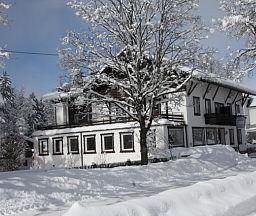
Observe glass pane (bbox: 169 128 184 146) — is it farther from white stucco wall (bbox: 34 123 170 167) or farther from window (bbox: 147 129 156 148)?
window (bbox: 147 129 156 148)

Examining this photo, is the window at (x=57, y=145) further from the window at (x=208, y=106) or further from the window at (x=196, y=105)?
the window at (x=208, y=106)

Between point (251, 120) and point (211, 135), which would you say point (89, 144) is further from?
point (251, 120)

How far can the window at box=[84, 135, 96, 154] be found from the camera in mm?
43594

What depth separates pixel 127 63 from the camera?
24.0 m

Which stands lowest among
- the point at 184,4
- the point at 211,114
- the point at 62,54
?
the point at 211,114

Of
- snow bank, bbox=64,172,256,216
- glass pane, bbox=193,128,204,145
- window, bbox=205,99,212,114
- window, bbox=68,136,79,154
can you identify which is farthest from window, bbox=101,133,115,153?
snow bank, bbox=64,172,256,216

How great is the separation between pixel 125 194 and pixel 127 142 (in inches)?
1032

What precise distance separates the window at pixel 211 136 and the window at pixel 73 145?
13.0m

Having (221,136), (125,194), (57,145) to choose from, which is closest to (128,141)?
(57,145)

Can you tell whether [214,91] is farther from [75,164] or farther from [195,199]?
[195,199]

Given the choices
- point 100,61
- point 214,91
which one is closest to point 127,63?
point 100,61

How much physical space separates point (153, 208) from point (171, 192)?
1.57m

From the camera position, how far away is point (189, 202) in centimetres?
1079

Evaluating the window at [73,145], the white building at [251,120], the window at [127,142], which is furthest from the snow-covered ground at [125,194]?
the white building at [251,120]
